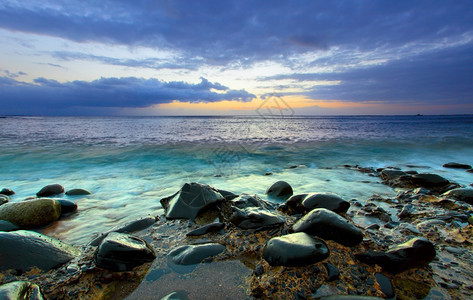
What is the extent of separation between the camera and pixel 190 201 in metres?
3.54

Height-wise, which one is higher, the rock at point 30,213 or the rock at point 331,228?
the rock at point 331,228

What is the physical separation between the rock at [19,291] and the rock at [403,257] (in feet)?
9.48

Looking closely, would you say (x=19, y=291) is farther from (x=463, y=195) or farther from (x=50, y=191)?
(x=463, y=195)

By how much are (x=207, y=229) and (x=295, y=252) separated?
125 cm

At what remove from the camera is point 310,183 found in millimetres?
5734

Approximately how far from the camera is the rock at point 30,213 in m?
3.31

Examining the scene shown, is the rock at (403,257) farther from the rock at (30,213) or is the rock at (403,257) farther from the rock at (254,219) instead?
the rock at (30,213)

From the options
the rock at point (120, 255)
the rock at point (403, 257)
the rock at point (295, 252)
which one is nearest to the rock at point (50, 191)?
the rock at point (120, 255)

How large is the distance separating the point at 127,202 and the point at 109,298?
2.73m

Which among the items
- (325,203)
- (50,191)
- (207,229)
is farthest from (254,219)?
(50,191)

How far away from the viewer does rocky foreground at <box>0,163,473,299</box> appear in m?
1.96

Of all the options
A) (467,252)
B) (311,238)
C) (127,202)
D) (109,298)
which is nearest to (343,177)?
(467,252)

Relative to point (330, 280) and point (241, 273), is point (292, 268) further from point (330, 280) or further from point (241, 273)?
point (241, 273)

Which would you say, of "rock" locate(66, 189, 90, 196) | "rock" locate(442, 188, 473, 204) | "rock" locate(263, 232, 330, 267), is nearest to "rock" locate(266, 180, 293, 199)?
"rock" locate(263, 232, 330, 267)
